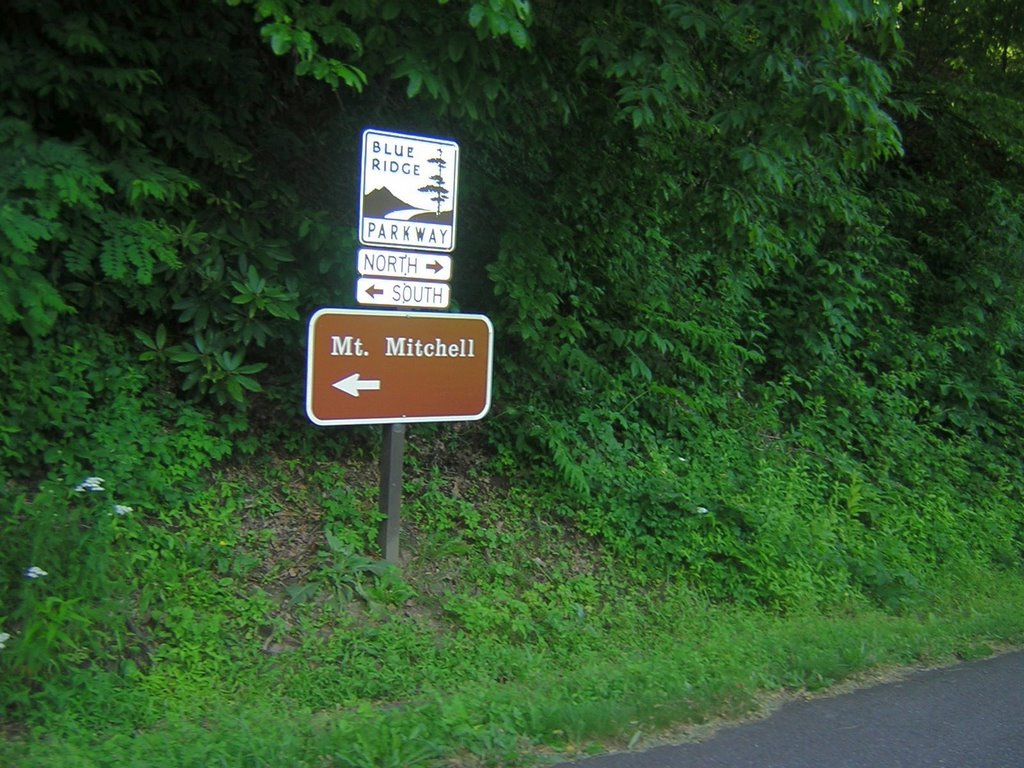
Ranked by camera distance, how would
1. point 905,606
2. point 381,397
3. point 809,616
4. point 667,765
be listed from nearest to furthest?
point 667,765 → point 381,397 → point 809,616 → point 905,606

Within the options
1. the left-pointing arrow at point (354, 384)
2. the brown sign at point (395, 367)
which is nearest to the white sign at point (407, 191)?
the brown sign at point (395, 367)

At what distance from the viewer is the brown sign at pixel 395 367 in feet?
18.8

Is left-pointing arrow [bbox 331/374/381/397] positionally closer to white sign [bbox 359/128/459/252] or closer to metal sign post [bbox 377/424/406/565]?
metal sign post [bbox 377/424/406/565]

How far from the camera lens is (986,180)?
480 inches

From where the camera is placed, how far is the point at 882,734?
17.3ft

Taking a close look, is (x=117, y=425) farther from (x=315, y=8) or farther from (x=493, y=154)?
(x=493, y=154)

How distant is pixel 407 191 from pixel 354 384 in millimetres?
1148

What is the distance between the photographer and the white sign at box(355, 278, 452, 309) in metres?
5.89

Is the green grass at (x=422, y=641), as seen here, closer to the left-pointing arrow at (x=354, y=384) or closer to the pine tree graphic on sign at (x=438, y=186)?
the left-pointing arrow at (x=354, y=384)

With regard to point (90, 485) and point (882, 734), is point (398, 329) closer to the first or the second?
point (90, 485)

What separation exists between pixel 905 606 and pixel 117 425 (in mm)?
5770

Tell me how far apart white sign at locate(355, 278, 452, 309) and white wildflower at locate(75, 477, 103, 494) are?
175cm

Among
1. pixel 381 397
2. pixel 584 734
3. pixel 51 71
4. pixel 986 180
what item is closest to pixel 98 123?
pixel 51 71

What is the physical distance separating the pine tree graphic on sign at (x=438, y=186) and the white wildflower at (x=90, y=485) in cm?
245
